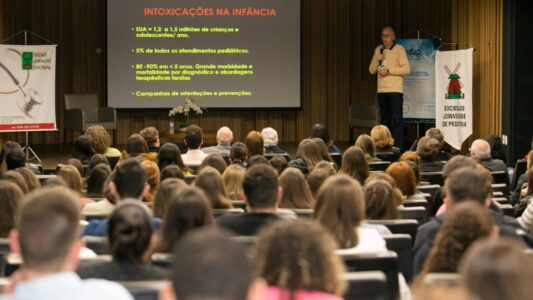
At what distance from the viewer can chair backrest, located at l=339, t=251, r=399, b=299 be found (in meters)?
3.77

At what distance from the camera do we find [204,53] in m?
15.1

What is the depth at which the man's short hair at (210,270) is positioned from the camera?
6.10ft

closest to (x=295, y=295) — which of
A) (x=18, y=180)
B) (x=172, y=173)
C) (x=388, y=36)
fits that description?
(x=18, y=180)

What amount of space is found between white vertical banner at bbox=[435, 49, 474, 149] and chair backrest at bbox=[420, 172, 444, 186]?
529 cm

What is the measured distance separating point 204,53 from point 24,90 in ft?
11.2

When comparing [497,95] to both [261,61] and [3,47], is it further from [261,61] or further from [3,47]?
[3,47]

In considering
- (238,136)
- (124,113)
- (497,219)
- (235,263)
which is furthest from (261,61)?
(235,263)

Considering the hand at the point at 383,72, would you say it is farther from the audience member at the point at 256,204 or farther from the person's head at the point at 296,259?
the person's head at the point at 296,259

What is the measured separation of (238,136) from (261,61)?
4.51 feet

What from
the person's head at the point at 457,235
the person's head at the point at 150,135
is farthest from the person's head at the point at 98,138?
the person's head at the point at 457,235

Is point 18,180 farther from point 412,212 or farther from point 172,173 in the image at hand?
point 412,212

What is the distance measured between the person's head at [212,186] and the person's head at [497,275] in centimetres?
329

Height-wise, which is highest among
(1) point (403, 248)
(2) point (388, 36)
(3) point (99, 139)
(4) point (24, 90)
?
(2) point (388, 36)

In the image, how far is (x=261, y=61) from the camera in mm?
15258
